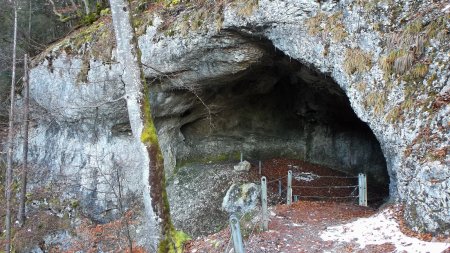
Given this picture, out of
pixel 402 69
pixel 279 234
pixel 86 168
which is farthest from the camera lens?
pixel 86 168

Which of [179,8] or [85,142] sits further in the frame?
[85,142]

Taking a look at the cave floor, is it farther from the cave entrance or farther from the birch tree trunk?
the cave entrance

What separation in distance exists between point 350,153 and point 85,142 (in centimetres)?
1084

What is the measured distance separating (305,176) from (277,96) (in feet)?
12.3

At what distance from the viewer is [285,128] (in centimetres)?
1628

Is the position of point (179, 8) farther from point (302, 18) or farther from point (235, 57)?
point (302, 18)

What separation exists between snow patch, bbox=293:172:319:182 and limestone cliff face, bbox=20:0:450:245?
1.70 metres

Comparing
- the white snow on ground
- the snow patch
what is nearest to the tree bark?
the white snow on ground

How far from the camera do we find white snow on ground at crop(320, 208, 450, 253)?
5520 millimetres

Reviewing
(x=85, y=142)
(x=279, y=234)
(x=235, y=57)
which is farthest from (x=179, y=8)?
(x=279, y=234)

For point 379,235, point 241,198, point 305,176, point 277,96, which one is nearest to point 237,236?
point 379,235

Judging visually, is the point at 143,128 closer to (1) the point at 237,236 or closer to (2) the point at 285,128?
(1) the point at 237,236

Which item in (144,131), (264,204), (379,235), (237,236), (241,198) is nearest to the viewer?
(237,236)

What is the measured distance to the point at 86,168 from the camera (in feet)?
47.4
